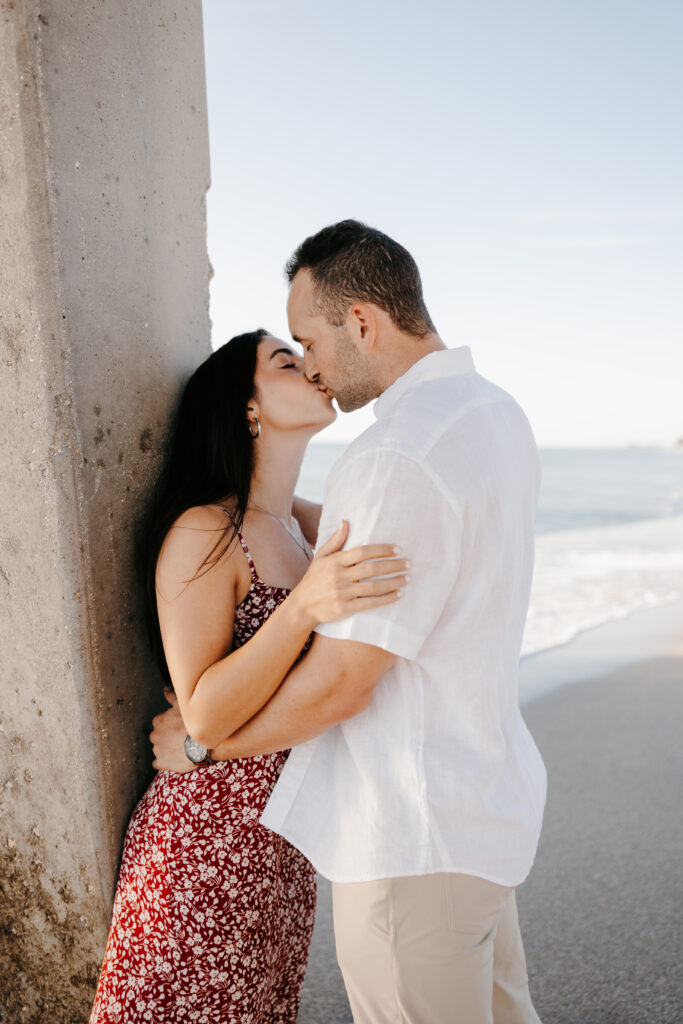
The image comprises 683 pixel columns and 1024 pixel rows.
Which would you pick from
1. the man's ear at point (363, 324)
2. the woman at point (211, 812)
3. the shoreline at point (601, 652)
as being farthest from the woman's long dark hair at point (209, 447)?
the shoreline at point (601, 652)

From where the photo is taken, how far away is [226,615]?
1.79 meters

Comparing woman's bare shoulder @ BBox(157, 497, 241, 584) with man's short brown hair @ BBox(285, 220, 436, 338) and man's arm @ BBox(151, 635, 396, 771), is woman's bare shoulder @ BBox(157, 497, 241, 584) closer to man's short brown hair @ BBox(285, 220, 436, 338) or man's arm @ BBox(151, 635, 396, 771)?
man's arm @ BBox(151, 635, 396, 771)

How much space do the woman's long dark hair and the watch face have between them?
0.30m

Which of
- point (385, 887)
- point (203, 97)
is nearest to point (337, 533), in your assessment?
point (385, 887)

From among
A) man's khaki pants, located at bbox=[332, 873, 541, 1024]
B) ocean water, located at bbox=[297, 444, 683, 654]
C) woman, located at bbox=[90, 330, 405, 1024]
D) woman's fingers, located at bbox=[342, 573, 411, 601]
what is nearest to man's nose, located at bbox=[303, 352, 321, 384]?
woman, located at bbox=[90, 330, 405, 1024]

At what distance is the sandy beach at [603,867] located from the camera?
256 centimetres

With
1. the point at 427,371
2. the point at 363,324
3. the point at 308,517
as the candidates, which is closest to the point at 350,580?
the point at 427,371

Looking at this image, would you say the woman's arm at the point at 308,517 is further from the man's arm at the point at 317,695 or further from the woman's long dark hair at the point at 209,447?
the man's arm at the point at 317,695

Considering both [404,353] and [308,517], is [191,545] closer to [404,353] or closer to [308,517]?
[404,353]

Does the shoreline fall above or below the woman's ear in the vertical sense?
below

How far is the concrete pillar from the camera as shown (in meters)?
1.64

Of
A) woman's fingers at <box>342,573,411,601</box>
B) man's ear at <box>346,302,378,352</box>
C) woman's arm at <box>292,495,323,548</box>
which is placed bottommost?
woman's arm at <box>292,495,323,548</box>

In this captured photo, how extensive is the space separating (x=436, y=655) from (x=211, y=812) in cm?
70

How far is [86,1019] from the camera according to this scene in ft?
6.55
